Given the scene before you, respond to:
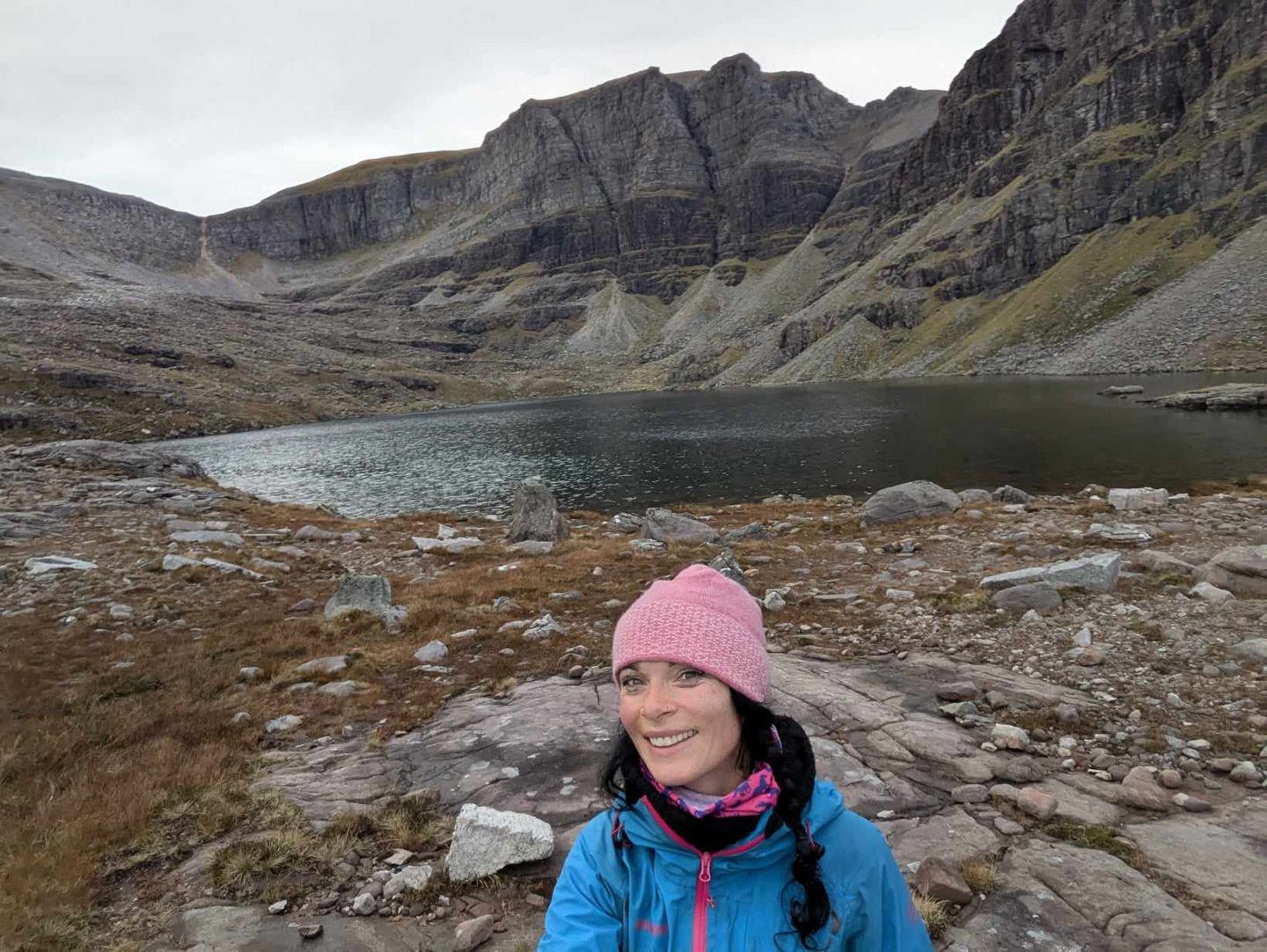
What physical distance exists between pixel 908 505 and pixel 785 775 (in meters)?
24.4

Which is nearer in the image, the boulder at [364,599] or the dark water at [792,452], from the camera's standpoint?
the boulder at [364,599]

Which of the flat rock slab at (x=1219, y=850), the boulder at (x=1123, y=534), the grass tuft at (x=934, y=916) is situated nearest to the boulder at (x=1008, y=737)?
the flat rock slab at (x=1219, y=850)

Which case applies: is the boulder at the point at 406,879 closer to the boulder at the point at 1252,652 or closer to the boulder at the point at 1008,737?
the boulder at the point at 1008,737

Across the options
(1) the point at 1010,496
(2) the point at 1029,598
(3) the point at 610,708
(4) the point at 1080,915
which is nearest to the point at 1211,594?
(2) the point at 1029,598

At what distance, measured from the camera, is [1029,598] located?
12188 millimetres

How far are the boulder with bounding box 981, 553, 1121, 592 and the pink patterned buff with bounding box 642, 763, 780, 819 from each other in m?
12.1

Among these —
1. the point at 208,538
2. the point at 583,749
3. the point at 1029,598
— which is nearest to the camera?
the point at 583,749

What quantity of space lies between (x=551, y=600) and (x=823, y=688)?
8.09 metres

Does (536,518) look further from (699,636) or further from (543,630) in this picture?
(699,636)

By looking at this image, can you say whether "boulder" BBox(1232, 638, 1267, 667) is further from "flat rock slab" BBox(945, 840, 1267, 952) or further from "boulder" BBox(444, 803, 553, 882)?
"boulder" BBox(444, 803, 553, 882)

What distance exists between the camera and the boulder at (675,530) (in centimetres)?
2428

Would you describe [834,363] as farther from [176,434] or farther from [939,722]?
[939,722]

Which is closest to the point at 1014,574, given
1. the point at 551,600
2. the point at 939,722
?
the point at 939,722

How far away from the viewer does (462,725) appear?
876 centimetres
